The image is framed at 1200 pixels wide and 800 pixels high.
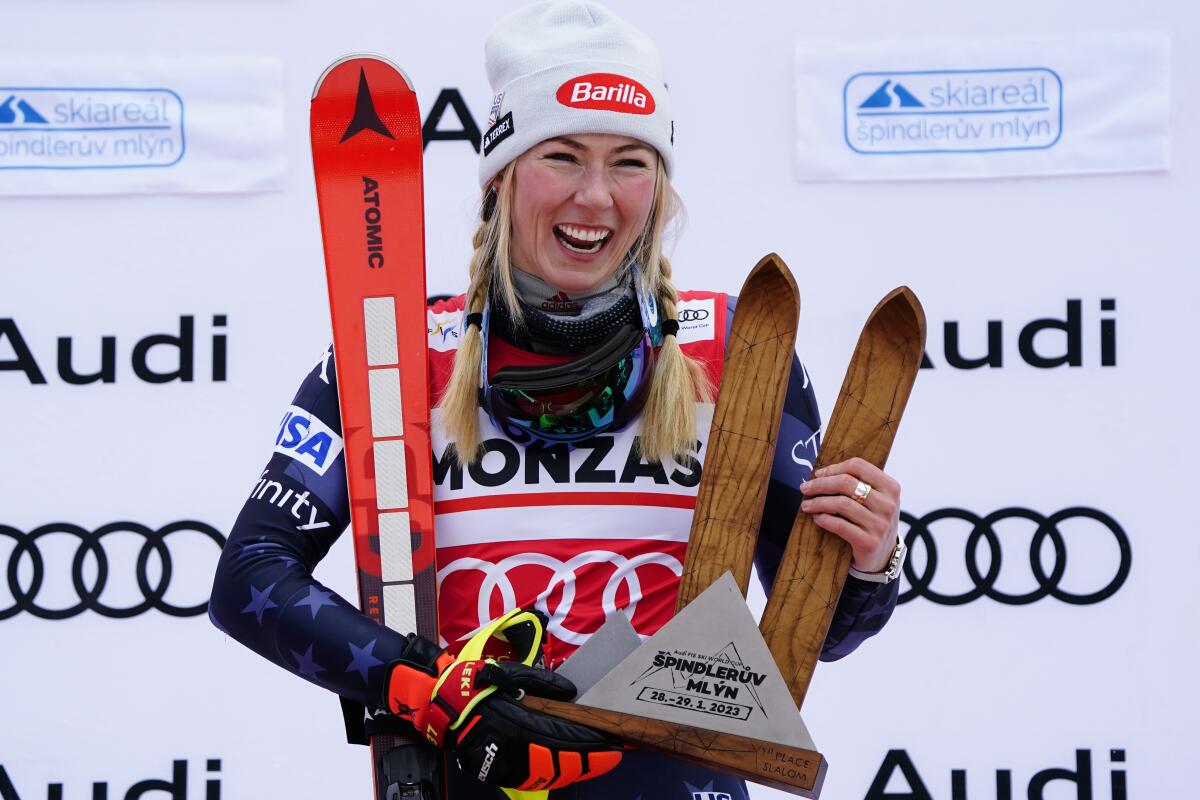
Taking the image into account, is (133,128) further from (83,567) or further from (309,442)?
(309,442)

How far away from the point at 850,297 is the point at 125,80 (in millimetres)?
1763

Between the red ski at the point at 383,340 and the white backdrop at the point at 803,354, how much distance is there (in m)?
1.22

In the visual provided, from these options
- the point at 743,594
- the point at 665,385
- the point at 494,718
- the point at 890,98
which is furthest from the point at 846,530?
the point at 890,98

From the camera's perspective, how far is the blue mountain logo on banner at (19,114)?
9.96 ft

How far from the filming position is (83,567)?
3.01m

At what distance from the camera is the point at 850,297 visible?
9.90 ft

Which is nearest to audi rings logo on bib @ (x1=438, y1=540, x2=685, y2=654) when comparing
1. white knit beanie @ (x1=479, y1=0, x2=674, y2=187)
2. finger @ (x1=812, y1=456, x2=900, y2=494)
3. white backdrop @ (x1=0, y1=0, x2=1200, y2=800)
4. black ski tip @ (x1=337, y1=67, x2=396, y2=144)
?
finger @ (x1=812, y1=456, x2=900, y2=494)

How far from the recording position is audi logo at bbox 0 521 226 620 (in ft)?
9.86

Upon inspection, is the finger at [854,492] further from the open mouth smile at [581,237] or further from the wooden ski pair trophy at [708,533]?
the open mouth smile at [581,237]

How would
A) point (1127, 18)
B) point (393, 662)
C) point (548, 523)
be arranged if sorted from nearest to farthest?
point (393, 662)
point (548, 523)
point (1127, 18)

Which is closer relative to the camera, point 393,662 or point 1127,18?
point 393,662

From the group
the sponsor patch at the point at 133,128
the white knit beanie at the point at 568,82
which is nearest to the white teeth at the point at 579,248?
the white knit beanie at the point at 568,82

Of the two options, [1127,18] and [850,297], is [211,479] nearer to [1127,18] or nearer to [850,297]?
[850,297]

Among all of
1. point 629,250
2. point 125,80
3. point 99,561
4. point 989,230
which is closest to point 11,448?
point 99,561
